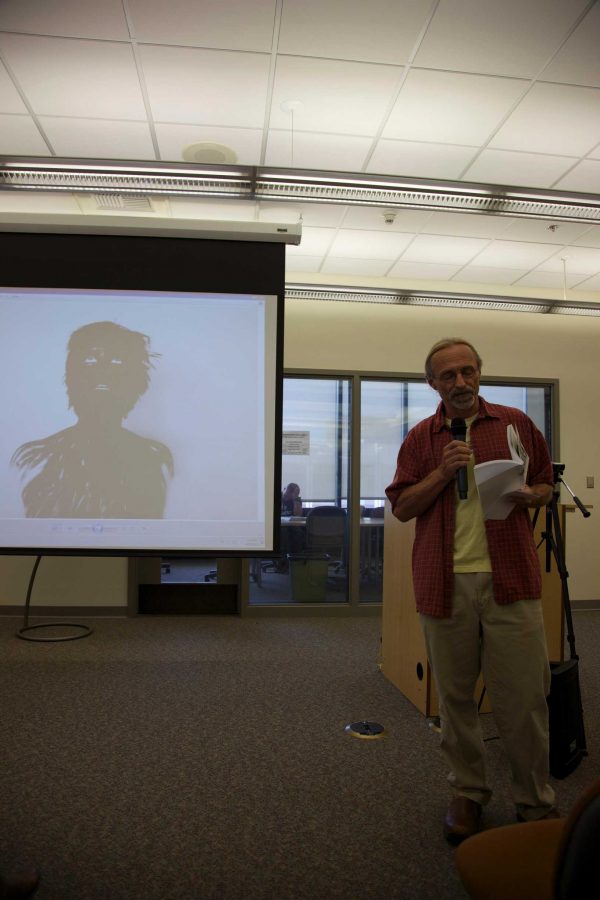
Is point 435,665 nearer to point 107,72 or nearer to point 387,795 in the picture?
point 387,795

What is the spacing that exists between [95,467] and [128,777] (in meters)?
1.17

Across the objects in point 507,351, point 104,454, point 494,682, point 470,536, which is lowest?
point 494,682

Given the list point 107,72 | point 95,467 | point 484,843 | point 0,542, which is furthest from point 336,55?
point 484,843

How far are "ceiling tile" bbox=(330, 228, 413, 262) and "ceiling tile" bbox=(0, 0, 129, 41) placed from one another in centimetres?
213

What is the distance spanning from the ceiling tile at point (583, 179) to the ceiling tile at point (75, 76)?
2.51 metres

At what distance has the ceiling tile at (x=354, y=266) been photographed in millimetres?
4871

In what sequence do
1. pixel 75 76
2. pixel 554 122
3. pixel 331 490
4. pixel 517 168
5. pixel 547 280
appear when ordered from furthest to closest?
1. pixel 331 490
2. pixel 547 280
3. pixel 517 168
4. pixel 554 122
5. pixel 75 76

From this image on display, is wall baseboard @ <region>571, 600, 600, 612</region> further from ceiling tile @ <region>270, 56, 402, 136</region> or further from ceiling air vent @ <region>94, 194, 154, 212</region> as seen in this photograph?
ceiling air vent @ <region>94, 194, 154, 212</region>

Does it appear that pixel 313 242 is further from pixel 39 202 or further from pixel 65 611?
pixel 65 611

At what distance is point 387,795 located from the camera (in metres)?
2.01

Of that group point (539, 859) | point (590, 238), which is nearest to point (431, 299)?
point (590, 238)

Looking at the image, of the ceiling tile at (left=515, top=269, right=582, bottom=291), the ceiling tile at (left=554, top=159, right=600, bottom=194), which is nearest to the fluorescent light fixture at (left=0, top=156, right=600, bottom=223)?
the ceiling tile at (left=554, top=159, right=600, bottom=194)

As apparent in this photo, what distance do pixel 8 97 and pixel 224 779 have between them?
328cm

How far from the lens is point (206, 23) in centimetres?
242
